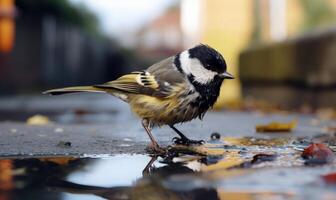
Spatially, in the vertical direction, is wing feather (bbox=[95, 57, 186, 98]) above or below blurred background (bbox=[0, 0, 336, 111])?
below

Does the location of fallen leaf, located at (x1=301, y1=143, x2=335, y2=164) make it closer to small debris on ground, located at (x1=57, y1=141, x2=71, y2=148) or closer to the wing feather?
the wing feather

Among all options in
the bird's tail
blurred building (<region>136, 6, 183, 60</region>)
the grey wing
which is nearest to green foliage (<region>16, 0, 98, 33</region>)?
the bird's tail

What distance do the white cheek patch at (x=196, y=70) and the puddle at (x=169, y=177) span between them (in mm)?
609

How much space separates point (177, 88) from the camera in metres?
3.34

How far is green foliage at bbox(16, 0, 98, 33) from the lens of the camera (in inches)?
527

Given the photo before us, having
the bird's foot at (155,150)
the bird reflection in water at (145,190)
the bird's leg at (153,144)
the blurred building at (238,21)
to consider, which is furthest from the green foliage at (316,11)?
the bird reflection in water at (145,190)

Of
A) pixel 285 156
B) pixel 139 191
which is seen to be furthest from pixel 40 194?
pixel 285 156

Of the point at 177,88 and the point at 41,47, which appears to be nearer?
the point at 177,88

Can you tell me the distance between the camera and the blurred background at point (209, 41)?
25.1ft

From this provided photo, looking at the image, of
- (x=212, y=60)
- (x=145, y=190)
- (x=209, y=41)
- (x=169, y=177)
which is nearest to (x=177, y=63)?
(x=212, y=60)

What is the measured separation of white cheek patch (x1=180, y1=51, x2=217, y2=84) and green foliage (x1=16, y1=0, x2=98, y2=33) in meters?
10.1

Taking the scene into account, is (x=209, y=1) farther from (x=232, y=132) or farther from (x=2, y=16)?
(x=232, y=132)

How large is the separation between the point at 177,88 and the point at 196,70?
18cm

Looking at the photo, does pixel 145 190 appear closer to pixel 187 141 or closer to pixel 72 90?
pixel 187 141
